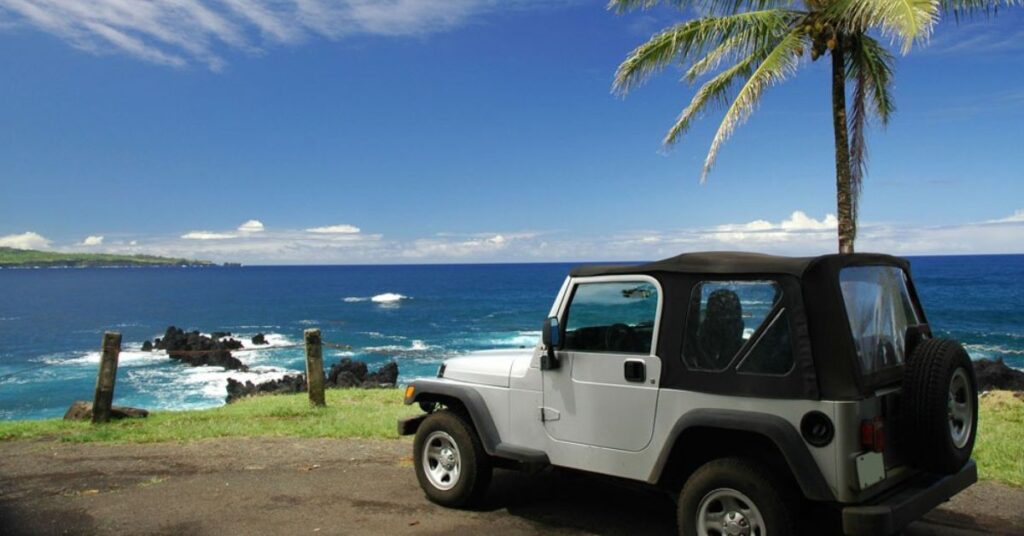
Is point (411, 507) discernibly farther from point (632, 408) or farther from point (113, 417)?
point (113, 417)

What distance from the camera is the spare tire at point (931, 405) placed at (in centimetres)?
445

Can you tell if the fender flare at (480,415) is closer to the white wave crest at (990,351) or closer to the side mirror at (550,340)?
the side mirror at (550,340)

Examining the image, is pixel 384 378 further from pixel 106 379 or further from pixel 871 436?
pixel 871 436

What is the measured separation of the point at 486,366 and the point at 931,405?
10.6ft

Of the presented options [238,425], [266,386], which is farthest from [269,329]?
[238,425]

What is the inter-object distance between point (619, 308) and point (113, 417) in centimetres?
855

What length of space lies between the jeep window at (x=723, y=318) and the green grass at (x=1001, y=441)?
4.07 m

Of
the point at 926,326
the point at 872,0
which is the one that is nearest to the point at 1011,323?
the point at 872,0

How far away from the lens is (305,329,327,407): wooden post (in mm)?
11297

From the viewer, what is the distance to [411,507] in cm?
623

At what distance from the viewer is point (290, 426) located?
32.9 ft

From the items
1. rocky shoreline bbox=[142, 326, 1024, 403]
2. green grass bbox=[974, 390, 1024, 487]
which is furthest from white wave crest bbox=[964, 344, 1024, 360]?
green grass bbox=[974, 390, 1024, 487]

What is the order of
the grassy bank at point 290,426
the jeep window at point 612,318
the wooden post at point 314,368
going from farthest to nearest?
the wooden post at point 314,368, the grassy bank at point 290,426, the jeep window at point 612,318

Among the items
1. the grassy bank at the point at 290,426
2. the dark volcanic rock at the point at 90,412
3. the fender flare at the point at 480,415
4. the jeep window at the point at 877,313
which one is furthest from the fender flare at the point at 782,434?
the dark volcanic rock at the point at 90,412
